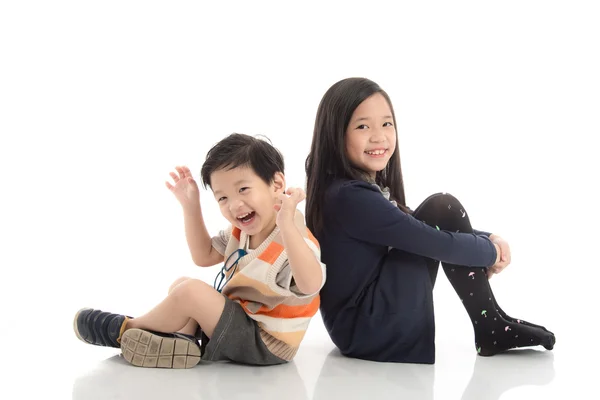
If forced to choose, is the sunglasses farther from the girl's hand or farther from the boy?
the girl's hand

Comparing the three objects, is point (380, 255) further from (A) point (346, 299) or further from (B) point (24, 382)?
(B) point (24, 382)

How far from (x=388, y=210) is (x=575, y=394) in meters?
0.63

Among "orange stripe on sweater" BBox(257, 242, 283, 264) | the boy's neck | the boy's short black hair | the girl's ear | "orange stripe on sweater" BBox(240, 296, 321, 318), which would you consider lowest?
"orange stripe on sweater" BBox(240, 296, 321, 318)

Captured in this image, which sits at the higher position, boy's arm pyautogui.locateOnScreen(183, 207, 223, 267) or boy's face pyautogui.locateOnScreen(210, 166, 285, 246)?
boy's face pyautogui.locateOnScreen(210, 166, 285, 246)

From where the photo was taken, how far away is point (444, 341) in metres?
2.34

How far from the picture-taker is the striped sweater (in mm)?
1928

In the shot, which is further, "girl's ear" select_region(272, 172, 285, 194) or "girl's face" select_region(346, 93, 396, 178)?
"girl's face" select_region(346, 93, 396, 178)

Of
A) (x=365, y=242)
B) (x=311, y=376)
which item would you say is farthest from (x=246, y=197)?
(x=311, y=376)

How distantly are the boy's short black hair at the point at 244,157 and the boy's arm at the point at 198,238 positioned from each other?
19 centimetres

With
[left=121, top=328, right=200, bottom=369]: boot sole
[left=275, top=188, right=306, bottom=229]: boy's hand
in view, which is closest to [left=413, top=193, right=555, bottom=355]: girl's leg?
[left=275, top=188, right=306, bottom=229]: boy's hand

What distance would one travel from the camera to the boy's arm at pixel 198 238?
2186 mm

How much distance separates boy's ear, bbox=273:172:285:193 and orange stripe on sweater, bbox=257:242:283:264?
152 mm

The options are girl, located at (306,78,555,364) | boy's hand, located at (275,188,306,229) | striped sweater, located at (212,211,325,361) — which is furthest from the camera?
girl, located at (306,78,555,364)

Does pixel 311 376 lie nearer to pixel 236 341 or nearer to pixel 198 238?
pixel 236 341
